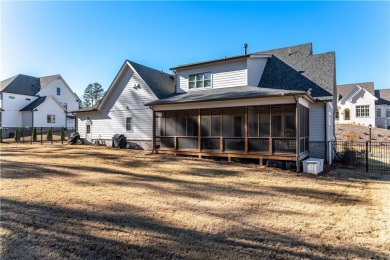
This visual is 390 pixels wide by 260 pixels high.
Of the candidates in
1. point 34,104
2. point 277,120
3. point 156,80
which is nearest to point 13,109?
point 34,104

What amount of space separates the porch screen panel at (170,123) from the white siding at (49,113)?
92.9ft

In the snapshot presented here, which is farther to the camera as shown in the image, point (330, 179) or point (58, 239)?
point (330, 179)

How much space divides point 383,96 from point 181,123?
44.7m

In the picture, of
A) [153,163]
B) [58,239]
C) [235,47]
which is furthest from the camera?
[235,47]

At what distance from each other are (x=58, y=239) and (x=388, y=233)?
649 centimetres

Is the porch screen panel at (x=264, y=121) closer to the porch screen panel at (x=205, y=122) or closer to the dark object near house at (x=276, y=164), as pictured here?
the dark object near house at (x=276, y=164)

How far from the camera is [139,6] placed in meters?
14.1

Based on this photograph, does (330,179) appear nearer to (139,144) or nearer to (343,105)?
(139,144)

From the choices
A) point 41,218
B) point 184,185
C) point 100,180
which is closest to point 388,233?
point 184,185

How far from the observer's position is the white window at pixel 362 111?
38.2 m

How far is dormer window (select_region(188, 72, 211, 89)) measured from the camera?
17.7 meters

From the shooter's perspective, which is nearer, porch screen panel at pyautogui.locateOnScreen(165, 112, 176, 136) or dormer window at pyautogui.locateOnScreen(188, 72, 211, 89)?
porch screen panel at pyautogui.locateOnScreen(165, 112, 176, 136)

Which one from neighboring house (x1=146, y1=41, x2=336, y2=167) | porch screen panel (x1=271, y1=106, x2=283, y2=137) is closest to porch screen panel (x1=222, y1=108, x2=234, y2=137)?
neighboring house (x1=146, y1=41, x2=336, y2=167)

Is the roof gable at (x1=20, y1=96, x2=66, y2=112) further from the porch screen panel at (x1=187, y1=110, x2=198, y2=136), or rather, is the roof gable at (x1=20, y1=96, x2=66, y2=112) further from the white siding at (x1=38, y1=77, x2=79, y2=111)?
the porch screen panel at (x1=187, y1=110, x2=198, y2=136)
